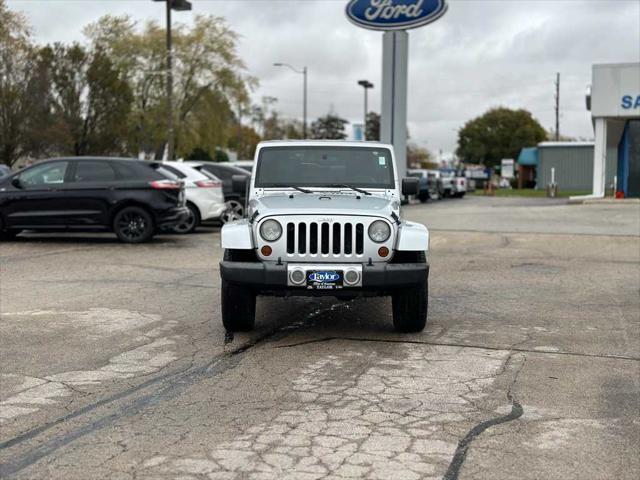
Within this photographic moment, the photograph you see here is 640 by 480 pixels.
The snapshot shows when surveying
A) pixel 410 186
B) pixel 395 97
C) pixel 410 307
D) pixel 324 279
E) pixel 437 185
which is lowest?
pixel 410 307

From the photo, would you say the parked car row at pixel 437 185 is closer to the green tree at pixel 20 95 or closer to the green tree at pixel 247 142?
the green tree at pixel 20 95

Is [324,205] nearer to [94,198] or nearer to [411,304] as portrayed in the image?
[411,304]

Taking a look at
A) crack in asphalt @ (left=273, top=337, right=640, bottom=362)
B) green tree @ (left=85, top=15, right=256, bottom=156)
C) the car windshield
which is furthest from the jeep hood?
green tree @ (left=85, top=15, right=256, bottom=156)

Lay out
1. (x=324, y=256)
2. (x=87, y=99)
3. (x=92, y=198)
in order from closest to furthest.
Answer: (x=324, y=256), (x=92, y=198), (x=87, y=99)

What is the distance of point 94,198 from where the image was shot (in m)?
14.7

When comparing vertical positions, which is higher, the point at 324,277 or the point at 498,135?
the point at 498,135

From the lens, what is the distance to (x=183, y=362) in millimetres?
6344

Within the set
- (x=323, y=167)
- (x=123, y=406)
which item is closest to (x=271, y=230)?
(x=323, y=167)

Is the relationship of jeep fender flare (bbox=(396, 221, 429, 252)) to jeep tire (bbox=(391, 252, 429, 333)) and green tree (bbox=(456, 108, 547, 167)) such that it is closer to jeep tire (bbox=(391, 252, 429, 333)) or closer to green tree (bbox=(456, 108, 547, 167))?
jeep tire (bbox=(391, 252, 429, 333))

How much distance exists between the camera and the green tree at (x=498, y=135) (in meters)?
99.4

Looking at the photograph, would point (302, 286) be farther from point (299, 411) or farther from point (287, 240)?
point (299, 411)

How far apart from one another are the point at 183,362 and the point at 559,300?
504 centimetres

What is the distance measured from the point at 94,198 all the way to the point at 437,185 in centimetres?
2948

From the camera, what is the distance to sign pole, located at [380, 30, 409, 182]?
2262cm
